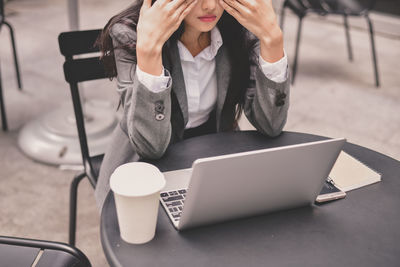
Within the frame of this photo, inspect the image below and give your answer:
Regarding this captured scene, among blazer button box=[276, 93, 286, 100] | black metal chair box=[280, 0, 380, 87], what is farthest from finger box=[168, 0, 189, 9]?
black metal chair box=[280, 0, 380, 87]

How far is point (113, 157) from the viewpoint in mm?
1316

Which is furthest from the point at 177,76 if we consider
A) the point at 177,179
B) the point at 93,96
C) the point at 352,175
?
the point at 93,96

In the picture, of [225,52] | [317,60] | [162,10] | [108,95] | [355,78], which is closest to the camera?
[162,10]

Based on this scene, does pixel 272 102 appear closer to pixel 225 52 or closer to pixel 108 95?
pixel 225 52

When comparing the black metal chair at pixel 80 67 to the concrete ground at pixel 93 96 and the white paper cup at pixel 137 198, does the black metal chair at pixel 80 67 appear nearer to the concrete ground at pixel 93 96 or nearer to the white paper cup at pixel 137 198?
the concrete ground at pixel 93 96

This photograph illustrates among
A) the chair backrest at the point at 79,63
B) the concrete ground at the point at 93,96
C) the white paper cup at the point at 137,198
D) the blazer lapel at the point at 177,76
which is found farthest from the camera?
the concrete ground at the point at 93,96

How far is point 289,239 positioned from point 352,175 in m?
0.31

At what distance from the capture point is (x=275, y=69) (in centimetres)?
120

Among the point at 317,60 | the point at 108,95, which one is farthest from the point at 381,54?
the point at 108,95

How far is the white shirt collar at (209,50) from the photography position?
1.31 m

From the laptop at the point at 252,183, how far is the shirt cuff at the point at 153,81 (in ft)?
0.92

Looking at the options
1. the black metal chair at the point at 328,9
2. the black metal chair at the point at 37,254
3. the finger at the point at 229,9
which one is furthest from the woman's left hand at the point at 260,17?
the black metal chair at the point at 328,9

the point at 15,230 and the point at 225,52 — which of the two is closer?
the point at 225,52

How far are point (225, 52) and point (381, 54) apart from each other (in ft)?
10.5
